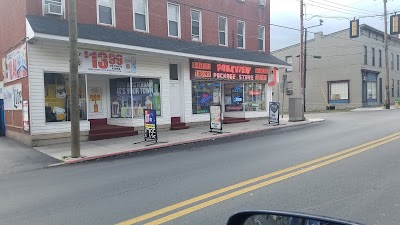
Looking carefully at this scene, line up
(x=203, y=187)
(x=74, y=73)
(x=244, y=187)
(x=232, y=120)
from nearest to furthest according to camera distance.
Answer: (x=244, y=187) → (x=203, y=187) → (x=74, y=73) → (x=232, y=120)

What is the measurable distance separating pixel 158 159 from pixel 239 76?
485 inches

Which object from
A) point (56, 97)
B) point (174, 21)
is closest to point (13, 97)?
point (56, 97)

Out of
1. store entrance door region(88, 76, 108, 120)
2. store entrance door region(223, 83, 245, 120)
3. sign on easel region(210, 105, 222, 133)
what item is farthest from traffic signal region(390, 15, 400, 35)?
store entrance door region(88, 76, 108, 120)

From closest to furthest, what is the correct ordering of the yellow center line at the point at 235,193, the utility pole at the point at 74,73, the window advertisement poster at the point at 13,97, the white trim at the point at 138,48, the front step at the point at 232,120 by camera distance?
the yellow center line at the point at 235,193, the utility pole at the point at 74,73, the white trim at the point at 138,48, the window advertisement poster at the point at 13,97, the front step at the point at 232,120

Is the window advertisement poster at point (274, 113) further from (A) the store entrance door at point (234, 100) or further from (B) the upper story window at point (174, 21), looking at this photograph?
(B) the upper story window at point (174, 21)

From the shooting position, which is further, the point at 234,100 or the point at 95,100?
the point at 234,100

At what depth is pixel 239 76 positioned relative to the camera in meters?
21.1

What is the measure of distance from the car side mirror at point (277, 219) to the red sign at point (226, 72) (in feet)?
55.3

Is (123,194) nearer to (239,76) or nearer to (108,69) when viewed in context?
(108,69)

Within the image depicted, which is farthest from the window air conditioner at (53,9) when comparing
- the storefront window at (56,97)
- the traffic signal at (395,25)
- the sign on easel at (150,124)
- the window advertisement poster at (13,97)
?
the traffic signal at (395,25)

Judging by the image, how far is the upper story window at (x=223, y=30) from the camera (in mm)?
21245

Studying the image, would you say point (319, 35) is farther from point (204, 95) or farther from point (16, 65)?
point (16, 65)

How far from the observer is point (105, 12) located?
52.1 feet

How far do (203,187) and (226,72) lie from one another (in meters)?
14.5
